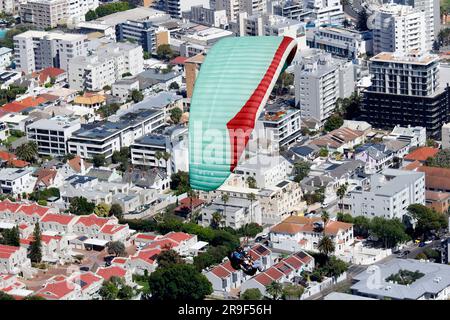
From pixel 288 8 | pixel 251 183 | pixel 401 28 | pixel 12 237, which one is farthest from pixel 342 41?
pixel 12 237

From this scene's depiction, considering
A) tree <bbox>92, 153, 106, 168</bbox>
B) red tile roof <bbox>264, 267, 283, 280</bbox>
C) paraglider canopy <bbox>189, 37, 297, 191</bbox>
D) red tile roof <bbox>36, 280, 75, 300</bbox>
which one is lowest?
tree <bbox>92, 153, 106, 168</bbox>

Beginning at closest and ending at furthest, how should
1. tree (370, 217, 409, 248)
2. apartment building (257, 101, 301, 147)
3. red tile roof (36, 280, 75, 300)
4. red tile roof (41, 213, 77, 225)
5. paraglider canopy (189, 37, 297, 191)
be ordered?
paraglider canopy (189, 37, 297, 191) < red tile roof (36, 280, 75, 300) < tree (370, 217, 409, 248) < red tile roof (41, 213, 77, 225) < apartment building (257, 101, 301, 147)

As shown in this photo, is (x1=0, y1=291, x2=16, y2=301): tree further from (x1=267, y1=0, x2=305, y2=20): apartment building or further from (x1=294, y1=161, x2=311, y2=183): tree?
(x1=267, y1=0, x2=305, y2=20): apartment building

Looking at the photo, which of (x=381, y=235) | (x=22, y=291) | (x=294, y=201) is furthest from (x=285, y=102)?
(x=22, y=291)

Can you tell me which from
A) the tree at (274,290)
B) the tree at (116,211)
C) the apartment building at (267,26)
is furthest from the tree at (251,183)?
the apartment building at (267,26)

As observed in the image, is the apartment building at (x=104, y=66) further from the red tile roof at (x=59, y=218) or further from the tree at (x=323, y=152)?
the red tile roof at (x=59, y=218)

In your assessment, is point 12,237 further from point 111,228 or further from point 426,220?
point 426,220

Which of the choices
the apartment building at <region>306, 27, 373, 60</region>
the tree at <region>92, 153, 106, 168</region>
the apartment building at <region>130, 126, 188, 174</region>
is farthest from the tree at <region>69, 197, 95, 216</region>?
the apartment building at <region>306, 27, 373, 60</region>
